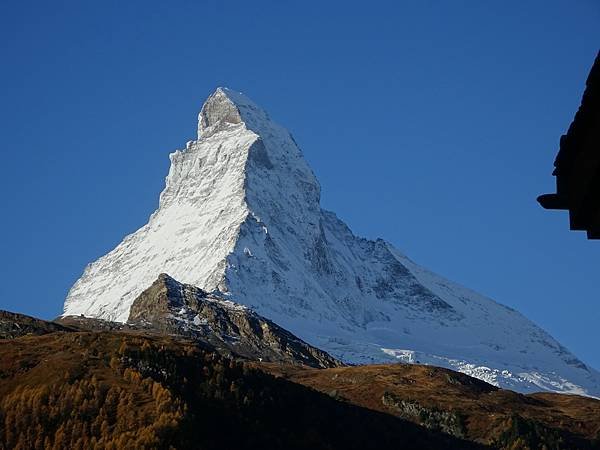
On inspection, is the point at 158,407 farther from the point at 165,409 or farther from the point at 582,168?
the point at 582,168

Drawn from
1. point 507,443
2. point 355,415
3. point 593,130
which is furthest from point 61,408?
point 593,130

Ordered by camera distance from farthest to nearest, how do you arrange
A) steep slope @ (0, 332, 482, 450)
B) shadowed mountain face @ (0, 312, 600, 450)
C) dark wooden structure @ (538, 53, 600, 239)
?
shadowed mountain face @ (0, 312, 600, 450), steep slope @ (0, 332, 482, 450), dark wooden structure @ (538, 53, 600, 239)

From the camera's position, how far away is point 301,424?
177 m

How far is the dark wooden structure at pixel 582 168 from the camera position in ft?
23.5

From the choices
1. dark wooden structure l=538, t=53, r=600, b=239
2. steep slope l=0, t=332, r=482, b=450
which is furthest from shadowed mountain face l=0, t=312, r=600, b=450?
dark wooden structure l=538, t=53, r=600, b=239

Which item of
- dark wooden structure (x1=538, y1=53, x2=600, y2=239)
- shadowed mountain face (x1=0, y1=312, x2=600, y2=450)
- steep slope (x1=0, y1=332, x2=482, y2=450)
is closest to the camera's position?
dark wooden structure (x1=538, y1=53, x2=600, y2=239)

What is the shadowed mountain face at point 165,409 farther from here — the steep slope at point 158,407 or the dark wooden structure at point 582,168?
the dark wooden structure at point 582,168

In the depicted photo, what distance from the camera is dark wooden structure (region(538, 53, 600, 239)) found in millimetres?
7160

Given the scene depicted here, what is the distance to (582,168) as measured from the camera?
7.53 metres

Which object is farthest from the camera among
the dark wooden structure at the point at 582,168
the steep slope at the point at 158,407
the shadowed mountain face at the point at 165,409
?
the shadowed mountain face at the point at 165,409

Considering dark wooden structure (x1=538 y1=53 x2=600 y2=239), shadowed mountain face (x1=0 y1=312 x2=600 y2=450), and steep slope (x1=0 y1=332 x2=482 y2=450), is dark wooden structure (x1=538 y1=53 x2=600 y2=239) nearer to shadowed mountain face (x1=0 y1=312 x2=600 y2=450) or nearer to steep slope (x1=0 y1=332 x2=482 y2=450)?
steep slope (x1=0 y1=332 x2=482 y2=450)

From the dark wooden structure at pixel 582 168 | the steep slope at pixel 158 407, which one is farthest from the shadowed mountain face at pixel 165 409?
the dark wooden structure at pixel 582 168

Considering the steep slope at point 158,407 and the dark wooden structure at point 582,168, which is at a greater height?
the steep slope at point 158,407

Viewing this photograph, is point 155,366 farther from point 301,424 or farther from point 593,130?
point 593,130
